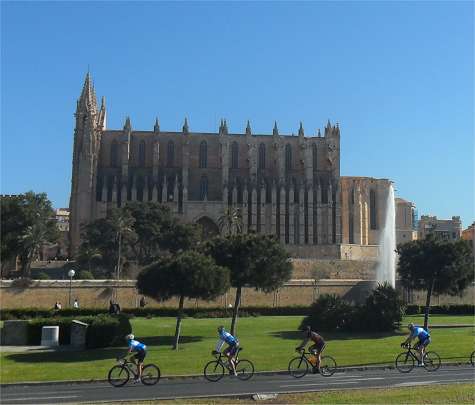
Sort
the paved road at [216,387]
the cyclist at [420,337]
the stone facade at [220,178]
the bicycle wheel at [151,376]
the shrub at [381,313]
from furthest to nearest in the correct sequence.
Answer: the stone facade at [220,178] → the shrub at [381,313] → the cyclist at [420,337] → the bicycle wheel at [151,376] → the paved road at [216,387]

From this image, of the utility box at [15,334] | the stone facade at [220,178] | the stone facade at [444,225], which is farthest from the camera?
the stone facade at [444,225]

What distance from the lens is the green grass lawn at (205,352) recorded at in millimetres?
17766

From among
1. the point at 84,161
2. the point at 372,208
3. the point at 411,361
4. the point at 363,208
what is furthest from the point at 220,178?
the point at 411,361

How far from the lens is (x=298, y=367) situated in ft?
53.9

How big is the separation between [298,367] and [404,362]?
3.13m

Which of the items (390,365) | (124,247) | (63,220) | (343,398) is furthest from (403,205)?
(343,398)

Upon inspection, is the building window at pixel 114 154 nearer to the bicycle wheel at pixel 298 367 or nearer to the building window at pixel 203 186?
the building window at pixel 203 186

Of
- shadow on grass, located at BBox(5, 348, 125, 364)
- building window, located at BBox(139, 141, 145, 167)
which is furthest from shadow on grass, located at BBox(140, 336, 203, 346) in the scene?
building window, located at BBox(139, 141, 145, 167)

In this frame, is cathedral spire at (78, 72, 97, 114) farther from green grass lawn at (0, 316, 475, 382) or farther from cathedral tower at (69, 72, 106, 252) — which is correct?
green grass lawn at (0, 316, 475, 382)

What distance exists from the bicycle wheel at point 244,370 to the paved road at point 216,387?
18cm

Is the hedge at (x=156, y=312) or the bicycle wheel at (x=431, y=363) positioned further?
the hedge at (x=156, y=312)

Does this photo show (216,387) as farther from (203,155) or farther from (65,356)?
(203,155)

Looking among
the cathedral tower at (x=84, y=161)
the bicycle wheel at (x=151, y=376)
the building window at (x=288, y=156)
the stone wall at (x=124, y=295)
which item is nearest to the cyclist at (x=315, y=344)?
the bicycle wheel at (x=151, y=376)

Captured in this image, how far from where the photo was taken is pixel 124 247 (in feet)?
198
